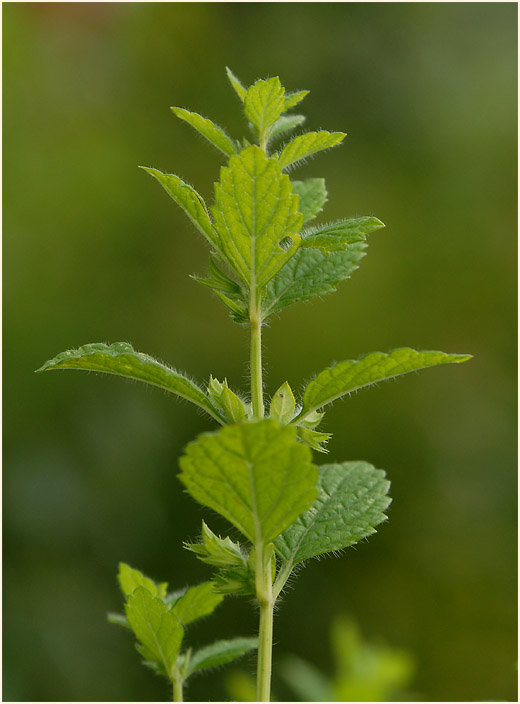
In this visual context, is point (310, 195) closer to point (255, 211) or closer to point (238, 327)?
point (255, 211)

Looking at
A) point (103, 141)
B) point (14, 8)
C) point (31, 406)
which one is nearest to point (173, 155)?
point (103, 141)

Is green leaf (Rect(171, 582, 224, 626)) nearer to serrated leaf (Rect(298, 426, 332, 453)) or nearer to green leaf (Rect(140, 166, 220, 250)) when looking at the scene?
serrated leaf (Rect(298, 426, 332, 453))

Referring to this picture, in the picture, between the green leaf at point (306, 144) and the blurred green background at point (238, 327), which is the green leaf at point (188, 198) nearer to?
the green leaf at point (306, 144)

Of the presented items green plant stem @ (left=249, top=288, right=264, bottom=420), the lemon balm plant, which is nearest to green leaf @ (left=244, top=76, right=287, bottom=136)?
the lemon balm plant

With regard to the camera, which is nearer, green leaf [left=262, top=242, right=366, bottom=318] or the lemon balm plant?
the lemon balm plant

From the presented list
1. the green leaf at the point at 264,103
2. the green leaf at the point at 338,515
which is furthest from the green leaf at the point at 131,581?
the green leaf at the point at 264,103
